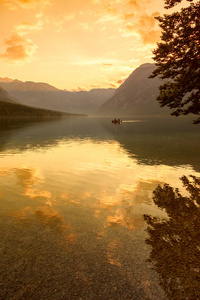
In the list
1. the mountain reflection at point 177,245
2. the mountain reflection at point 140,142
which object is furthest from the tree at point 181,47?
the mountain reflection at point 177,245

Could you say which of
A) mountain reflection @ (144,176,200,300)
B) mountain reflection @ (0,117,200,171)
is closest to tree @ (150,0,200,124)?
mountain reflection @ (0,117,200,171)

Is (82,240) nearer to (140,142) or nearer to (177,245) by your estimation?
(177,245)

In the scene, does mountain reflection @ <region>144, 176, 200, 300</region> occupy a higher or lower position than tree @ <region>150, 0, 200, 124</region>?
lower

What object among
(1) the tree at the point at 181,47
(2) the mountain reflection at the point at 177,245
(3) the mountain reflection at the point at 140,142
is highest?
(1) the tree at the point at 181,47

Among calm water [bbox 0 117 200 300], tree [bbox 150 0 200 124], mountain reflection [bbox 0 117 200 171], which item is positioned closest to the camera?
calm water [bbox 0 117 200 300]

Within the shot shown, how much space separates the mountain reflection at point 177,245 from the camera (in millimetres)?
6125

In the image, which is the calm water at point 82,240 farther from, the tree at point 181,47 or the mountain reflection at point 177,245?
the tree at point 181,47

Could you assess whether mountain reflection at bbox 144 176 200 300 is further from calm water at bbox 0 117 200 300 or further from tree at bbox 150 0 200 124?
tree at bbox 150 0 200 124

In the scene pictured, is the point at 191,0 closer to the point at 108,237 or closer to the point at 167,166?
the point at 167,166

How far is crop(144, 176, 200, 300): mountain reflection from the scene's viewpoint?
6125 mm

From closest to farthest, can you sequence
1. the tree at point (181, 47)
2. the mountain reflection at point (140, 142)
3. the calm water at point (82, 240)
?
the calm water at point (82, 240), the tree at point (181, 47), the mountain reflection at point (140, 142)

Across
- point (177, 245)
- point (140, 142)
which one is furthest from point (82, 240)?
point (140, 142)

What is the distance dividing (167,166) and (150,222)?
12960mm

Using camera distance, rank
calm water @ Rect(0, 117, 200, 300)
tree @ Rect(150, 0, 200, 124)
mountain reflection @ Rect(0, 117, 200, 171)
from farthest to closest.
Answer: mountain reflection @ Rect(0, 117, 200, 171) → tree @ Rect(150, 0, 200, 124) → calm water @ Rect(0, 117, 200, 300)
